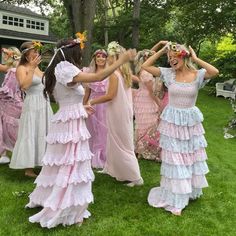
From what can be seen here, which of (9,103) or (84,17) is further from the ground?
(84,17)

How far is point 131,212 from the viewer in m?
5.29

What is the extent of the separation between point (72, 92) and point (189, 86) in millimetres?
1526

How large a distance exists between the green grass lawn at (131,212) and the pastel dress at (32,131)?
353mm

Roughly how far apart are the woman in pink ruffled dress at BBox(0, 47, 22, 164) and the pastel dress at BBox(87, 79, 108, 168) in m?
1.29

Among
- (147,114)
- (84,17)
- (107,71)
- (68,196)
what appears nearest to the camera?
(107,71)

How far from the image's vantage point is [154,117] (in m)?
8.16

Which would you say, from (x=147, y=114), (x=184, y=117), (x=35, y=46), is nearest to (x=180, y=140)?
(x=184, y=117)

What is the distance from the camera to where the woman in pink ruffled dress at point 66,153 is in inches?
178

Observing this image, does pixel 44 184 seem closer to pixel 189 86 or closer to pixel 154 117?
pixel 189 86

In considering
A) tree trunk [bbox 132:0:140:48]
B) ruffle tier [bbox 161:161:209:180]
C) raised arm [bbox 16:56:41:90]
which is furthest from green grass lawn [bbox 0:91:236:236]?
tree trunk [bbox 132:0:140:48]

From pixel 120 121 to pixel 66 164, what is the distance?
174cm

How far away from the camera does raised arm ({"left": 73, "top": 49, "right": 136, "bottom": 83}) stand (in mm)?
3951

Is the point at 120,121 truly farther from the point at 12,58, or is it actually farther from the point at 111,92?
the point at 12,58

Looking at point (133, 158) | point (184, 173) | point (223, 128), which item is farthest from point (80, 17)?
point (184, 173)
